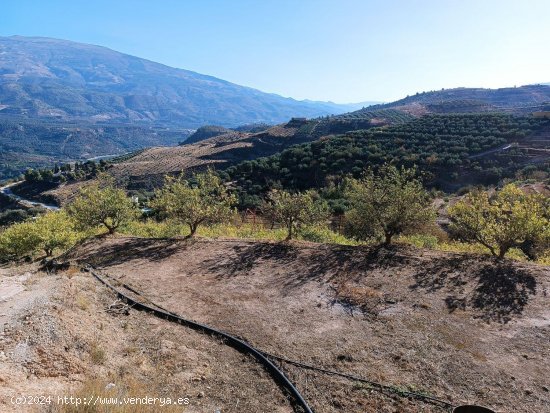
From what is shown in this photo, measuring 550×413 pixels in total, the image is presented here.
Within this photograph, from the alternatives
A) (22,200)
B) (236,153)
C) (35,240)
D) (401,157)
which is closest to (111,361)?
(35,240)

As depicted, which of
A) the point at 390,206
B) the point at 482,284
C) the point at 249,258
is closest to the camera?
the point at 482,284

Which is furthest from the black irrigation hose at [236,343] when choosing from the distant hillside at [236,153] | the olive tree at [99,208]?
the distant hillside at [236,153]

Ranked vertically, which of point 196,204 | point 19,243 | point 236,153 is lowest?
point 19,243

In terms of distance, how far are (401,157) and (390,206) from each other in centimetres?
3280

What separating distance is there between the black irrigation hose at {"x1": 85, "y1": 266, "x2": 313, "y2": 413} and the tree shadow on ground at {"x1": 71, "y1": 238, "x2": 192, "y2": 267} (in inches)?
98.0

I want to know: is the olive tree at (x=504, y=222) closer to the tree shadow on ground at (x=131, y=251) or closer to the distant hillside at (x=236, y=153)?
the tree shadow on ground at (x=131, y=251)

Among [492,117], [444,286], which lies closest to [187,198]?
[444,286]

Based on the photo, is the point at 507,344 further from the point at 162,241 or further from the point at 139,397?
the point at 162,241

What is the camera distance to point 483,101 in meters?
110

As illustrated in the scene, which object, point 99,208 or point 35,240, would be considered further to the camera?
point 35,240

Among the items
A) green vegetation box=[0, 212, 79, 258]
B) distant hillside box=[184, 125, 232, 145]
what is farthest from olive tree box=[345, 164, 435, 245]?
distant hillside box=[184, 125, 232, 145]

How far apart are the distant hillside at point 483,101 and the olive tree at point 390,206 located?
91.1 meters

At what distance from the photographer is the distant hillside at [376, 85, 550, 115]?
96.3m

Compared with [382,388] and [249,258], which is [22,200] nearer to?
[249,258]
